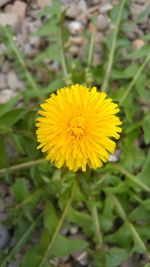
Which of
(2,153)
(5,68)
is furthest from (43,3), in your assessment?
(2,153)

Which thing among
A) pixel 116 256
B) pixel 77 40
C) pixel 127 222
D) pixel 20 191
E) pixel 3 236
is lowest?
pixel 116 256

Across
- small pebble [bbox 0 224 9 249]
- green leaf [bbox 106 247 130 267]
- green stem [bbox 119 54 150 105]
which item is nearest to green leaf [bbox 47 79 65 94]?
green stem [bbox 119 54 150 105]

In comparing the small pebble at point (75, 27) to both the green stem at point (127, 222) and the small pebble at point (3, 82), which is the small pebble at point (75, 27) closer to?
the small pebble at point (3, 82)

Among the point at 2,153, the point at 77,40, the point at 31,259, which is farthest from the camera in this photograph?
the point at 77,40

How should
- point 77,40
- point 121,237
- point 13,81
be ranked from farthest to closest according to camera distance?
point 77,40, point 13,81, point 121,237

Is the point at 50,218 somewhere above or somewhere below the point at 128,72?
below

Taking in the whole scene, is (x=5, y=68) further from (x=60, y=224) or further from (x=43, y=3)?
(x=60, y=224)

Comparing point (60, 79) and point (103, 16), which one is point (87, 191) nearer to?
point (60, 79)

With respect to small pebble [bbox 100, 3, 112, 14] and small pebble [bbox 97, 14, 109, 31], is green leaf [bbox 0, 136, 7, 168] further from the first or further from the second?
small pebble [bbox 100, 3, 112, 14]
